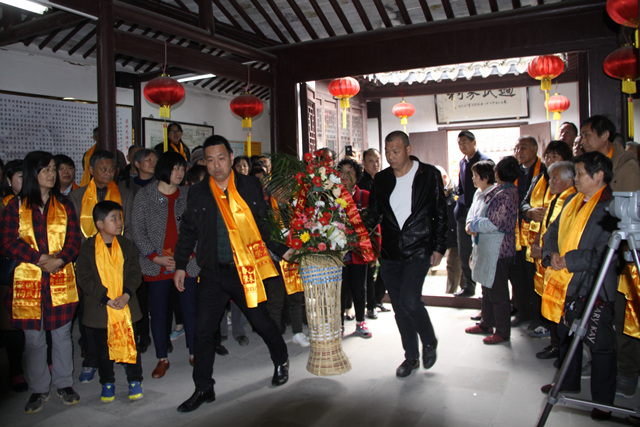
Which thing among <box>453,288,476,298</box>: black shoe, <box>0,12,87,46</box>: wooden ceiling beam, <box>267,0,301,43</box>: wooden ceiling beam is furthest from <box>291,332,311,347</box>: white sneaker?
<box>267,0,301,43</box>: wooden ceiling beam

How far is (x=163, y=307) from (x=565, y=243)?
244 cm

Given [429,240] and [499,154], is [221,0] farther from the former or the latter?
[499,154]

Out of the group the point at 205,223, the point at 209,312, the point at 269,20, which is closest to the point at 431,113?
the point at 269,20

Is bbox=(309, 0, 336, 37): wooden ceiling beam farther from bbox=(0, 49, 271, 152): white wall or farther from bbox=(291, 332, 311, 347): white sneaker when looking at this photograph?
bbox=(291, 332, 311, 347): white sneaker

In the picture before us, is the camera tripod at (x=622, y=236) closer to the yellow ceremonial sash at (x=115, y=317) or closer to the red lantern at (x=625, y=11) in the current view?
the red lantern at (x=625, y=11)

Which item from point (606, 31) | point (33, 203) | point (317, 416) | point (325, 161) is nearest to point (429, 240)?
point (325, 161)

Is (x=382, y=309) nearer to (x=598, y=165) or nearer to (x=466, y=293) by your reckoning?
(x=466, y=293)

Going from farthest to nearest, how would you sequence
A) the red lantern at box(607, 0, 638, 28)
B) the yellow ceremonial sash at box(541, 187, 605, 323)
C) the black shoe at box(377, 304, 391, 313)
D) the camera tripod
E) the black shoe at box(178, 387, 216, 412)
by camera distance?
the black shoe at box(377, 304, 391, 313), the red lantern at box(607, 0, 638, 28), the black shoe at box(178, 387, 216, 412), the yellow ceremonial sash at box(541, 187, 605, 323), the camera tripod

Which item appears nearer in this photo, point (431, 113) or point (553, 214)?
point (553, 214)

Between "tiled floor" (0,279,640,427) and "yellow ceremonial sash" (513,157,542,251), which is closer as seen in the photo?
"tiled floor" (0,279,640,427)

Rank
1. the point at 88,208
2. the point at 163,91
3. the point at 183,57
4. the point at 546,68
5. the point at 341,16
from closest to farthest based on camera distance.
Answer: the point at 88,208, the point at 163,91, the point at 183,57, the point at 341,16, the point at 546,68

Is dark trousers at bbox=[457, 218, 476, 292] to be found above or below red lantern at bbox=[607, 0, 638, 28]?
below

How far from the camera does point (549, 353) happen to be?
11.2ft

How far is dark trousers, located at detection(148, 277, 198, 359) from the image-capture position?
329cm
